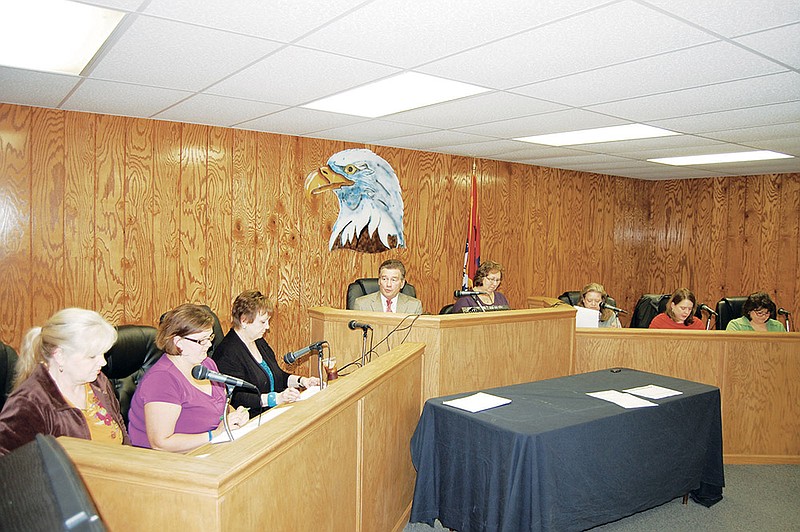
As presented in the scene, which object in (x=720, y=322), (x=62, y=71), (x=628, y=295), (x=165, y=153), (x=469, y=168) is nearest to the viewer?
(x=62, y=71)

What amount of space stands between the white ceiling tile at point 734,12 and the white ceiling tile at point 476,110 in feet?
4.33

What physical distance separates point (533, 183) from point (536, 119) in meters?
2.94

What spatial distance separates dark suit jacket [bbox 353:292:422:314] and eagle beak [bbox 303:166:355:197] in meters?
1.18

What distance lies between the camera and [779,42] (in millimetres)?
2398

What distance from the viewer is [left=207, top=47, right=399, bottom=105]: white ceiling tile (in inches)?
110

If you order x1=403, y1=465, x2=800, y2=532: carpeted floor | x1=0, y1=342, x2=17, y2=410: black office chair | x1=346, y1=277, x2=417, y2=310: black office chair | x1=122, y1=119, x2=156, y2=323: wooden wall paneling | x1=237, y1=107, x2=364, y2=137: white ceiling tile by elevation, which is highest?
x1=237, y1=107, x2=364, y2=137: white ceiling tile

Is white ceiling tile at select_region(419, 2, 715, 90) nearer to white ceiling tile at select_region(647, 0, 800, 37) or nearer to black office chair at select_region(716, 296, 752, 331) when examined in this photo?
white ceiling tile at select_region(647, 0, 800, 37)

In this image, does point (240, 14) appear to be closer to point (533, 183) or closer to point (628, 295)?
point (533, 183)

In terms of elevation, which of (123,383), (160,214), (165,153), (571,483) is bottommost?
(571,483)

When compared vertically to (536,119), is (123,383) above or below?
below

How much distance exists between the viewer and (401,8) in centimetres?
214

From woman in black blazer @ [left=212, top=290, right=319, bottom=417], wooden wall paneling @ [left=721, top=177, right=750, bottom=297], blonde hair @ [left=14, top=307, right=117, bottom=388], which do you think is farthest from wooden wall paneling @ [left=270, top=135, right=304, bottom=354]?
wooden wall paneling @ [left=721, top=177, right=750, bottom=297]

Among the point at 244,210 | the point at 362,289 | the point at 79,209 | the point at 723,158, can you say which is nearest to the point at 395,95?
the point at 244,210

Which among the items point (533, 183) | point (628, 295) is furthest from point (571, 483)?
point (628, 295)
